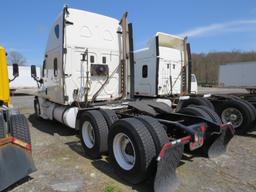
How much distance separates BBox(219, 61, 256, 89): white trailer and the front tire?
2197 centimetres

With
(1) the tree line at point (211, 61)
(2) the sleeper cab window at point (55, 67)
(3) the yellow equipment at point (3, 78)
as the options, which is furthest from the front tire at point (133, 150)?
(1) the tree line at point (211, 61)

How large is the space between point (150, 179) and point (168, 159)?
28.9 inches

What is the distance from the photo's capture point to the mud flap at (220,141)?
3.93 meters

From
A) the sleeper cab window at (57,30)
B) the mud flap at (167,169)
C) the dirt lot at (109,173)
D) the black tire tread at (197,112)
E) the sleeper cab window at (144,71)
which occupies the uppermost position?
the sleeper cab window at (57,30)

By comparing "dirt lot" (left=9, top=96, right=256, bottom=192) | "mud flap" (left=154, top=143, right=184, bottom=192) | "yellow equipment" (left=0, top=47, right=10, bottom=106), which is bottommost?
"dirt lot" (left=9, top=96, right=256, bottom=192)

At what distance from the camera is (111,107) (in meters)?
5.21

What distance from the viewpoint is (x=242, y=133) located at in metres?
6.04

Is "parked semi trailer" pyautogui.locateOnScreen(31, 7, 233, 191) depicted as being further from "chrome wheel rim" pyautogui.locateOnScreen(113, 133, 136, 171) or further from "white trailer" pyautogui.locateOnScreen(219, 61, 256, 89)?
"white trailer" pyautogui.locateOnScreen(219, 61, 256, 89)

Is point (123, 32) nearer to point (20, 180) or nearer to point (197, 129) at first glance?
point (197, 129)

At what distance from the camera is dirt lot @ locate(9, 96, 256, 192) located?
10.3 ft

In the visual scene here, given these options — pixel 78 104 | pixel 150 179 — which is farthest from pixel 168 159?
pixel 78 104

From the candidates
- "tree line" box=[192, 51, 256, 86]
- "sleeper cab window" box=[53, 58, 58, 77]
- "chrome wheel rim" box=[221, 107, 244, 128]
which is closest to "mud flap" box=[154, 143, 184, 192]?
"chrome wheel rim" box=[221, 107, 244, 128]

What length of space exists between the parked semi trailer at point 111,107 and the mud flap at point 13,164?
4.39 ft

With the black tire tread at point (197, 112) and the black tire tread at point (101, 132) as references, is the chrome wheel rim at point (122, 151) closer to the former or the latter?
the black tire tread at point (101, 132)
